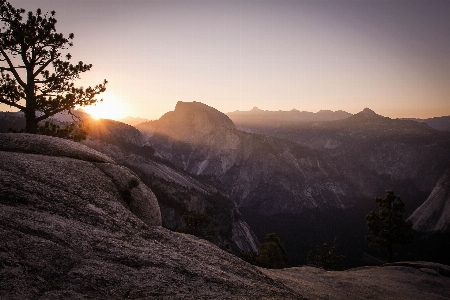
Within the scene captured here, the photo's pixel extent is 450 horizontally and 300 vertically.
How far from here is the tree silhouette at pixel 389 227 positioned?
133 ft

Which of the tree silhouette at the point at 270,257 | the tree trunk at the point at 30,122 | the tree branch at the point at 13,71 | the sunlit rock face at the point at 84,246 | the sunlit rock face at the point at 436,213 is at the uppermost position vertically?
the tree branch at the point at 13,71

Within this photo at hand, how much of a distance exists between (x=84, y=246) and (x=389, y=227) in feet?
150

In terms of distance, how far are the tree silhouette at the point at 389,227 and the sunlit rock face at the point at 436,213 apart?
112 m

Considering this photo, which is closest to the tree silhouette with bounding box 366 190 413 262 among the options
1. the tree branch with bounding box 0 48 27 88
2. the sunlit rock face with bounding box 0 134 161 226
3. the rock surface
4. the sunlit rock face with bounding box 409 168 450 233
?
the rock surface

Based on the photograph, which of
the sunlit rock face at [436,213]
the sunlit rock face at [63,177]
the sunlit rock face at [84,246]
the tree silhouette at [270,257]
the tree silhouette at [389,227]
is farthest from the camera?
the sunlit rock face at [436,213]

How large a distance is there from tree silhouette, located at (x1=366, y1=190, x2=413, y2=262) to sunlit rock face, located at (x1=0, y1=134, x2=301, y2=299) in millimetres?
37581

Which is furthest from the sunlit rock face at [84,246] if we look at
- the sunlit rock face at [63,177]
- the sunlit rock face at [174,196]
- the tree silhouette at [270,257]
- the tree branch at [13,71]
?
the sunlit rock face at [174,196]

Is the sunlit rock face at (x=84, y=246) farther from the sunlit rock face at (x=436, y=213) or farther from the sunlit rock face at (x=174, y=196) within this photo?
the sunlit rock face at (x=436, y=213)

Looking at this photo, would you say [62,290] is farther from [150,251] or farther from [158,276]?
[150,251]

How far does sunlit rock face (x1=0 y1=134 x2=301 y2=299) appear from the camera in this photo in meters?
7.27

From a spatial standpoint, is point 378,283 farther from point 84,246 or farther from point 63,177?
point 63,177

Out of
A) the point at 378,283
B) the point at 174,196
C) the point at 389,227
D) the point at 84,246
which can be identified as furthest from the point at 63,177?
the point at 174,196

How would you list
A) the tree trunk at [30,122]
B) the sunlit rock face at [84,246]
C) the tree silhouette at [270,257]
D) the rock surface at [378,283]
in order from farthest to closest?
the tree silhouette at [270,257], the tree trunk at [30,122], the rock surface at [378,283], the sunlit rock face at [84,246]

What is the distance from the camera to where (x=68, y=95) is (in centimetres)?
2191
